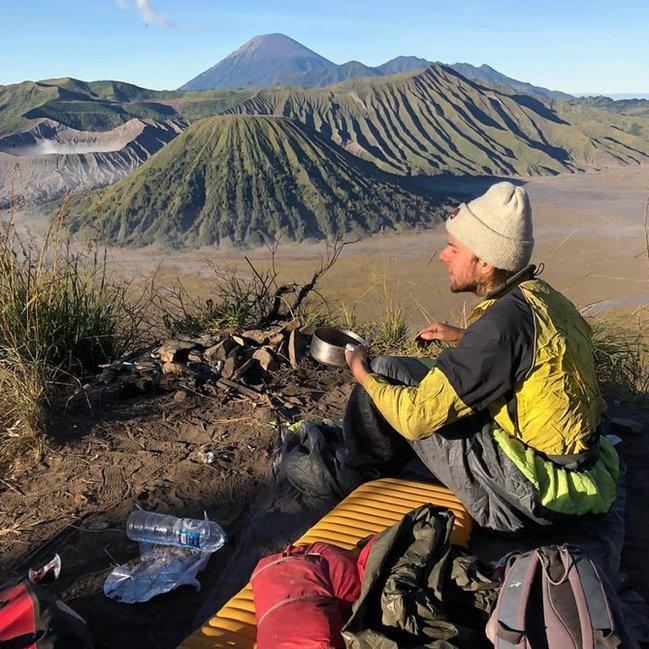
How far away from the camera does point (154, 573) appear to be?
2.45 m

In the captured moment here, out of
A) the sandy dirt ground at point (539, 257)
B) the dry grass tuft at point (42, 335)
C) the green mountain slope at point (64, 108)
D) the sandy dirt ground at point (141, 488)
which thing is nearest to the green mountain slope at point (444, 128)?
the sandy dirt ground at point (539, 257)

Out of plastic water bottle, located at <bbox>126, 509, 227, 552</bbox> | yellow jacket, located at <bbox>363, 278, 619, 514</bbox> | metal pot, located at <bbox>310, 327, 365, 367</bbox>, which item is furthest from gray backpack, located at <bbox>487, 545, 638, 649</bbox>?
metal pot, located at <bbox>310, 327, 365, 367</bbox>

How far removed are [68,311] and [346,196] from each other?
100 ft

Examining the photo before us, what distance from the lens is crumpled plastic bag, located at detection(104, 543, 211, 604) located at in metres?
2.36

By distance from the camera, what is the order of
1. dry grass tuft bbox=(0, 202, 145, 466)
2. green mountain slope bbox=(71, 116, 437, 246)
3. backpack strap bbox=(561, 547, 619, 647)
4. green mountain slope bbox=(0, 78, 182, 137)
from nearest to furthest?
backpack strap bbox=(561, 547, 619, 647) < dry grass tuft bbox=(0, 202, 145, 466) < green mountain slope bbox=(71, 116, 437, 246) < green mountain slope bbox=(0, 78, 182, 137)

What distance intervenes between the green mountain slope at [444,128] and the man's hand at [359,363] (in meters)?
47.7

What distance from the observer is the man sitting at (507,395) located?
1986 millimetres

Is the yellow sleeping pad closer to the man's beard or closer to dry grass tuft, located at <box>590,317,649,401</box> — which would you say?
the man's beard

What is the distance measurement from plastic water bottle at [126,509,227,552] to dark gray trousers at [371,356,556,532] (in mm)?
924

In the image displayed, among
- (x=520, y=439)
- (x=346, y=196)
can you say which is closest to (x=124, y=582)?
(x=520, y=439)

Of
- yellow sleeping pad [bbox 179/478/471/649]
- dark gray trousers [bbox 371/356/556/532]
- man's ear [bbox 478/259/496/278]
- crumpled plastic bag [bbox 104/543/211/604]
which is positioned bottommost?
crumpled plastic bag [bbox 104/543/211/604]

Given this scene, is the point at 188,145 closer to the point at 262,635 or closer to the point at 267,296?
the point at 267,296

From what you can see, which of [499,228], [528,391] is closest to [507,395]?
[528,391]

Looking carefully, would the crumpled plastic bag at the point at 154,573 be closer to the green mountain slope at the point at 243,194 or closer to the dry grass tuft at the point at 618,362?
the dry grass tuft at the point at 618,362
